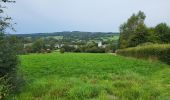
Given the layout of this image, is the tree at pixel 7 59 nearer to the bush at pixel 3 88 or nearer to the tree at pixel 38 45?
the bush at pixel 3 88

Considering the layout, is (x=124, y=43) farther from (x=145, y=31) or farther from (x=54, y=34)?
(x=54, y=34)

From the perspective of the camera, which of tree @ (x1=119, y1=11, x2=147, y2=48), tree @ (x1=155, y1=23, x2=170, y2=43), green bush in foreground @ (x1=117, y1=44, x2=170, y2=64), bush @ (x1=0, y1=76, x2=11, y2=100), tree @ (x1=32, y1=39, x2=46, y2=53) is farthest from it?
tree @ (x1=119, y1=11, x2=147, y2=48)

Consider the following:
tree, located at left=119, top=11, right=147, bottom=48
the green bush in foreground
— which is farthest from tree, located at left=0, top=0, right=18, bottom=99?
tree, located at left=119, top=11, right=147, bottom=48

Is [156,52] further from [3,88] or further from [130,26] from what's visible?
[130,26]

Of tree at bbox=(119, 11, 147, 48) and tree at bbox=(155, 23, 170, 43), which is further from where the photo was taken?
tree at bbox=(119, 11, 147, 48)

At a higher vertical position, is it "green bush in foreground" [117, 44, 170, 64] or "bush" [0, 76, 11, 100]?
"bush" [0, 76, 11, 100]

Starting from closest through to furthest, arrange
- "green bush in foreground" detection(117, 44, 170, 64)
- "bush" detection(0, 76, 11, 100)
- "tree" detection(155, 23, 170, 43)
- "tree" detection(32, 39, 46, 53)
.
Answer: "bush" detection(0, 76, 11, 100) < "green bush in foreground" detection(117, 44, 170, 64) < "tree" detection(32, 39, 46, 53) < "tree" detection(155, 23, 170, 43)

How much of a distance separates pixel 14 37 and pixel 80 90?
10.5 feet

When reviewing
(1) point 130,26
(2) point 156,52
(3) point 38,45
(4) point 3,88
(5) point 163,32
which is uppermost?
(4) point 3,88

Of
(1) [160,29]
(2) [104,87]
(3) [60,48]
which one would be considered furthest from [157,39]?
(2) [104,87]

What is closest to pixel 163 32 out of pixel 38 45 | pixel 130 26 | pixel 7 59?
pixel 130 26

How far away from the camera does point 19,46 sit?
13047 millimetres

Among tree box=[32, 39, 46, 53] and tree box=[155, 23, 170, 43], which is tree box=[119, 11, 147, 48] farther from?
tree box=[32, 39, 46, 53]

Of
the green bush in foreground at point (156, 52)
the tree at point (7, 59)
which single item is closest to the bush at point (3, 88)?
the tree at point (7, 59)
